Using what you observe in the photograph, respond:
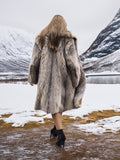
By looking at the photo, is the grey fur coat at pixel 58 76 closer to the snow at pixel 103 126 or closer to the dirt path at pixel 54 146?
the dirt path at pixel 54 146

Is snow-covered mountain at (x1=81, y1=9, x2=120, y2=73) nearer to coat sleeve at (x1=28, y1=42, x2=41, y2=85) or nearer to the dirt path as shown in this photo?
the dirt path

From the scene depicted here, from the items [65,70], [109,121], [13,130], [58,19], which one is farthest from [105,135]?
[58,19]

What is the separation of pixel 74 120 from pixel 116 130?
39.3 inches

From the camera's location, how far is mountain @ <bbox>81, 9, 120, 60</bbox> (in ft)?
498

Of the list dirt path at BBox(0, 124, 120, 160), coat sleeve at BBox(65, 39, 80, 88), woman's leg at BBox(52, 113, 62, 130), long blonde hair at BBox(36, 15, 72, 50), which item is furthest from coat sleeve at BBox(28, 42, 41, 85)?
dirt path at BBox(0, 124, 120, 160)

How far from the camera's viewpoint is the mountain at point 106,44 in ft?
498

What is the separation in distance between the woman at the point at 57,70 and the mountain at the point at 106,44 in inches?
5599

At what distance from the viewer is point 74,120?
12.4 ft

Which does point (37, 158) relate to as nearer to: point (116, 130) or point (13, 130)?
point (13, 130)

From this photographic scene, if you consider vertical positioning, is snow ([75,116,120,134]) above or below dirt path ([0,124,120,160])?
above

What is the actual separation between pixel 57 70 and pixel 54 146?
0.88 metres

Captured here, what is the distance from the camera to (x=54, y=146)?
2.30 m

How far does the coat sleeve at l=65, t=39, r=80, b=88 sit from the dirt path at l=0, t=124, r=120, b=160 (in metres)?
0.73

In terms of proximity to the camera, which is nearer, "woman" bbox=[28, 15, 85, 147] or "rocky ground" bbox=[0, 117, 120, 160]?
"rocky ground" bbox=[0, 117, 120, 160]
